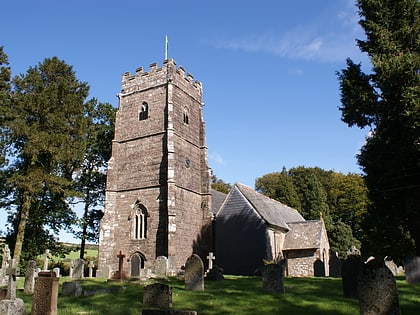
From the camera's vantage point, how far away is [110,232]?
26.0 m

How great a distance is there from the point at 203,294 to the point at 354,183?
139 feet

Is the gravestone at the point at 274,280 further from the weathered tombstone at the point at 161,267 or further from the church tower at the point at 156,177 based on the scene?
the church tower at the point at 156,177

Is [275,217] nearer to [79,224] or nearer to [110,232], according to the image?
[110,232]

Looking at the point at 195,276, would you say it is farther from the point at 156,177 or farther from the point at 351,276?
the point at 156,177

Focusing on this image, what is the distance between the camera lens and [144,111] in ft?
92.9

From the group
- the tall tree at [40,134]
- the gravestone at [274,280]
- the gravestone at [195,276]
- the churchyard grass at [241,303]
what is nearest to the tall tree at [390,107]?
the churchyard grass at [241,303]

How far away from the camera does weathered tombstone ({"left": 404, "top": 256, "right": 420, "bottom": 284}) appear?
13.6m

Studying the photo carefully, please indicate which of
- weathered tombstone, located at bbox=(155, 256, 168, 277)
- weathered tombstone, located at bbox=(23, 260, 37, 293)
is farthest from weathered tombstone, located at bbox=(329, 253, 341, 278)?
weathered tombstone, located at bbox=(23, 260, 37, 293)

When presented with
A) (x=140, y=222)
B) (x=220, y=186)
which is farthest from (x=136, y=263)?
(x=220, y=186)

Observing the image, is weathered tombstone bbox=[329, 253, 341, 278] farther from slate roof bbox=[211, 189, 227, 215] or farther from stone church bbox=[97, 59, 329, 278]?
slate roof bbox=[211, 189, 227, 215]

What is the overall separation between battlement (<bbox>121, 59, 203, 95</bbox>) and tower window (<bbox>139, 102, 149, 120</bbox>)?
1.42 metres

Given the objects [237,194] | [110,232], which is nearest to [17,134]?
[110,232]

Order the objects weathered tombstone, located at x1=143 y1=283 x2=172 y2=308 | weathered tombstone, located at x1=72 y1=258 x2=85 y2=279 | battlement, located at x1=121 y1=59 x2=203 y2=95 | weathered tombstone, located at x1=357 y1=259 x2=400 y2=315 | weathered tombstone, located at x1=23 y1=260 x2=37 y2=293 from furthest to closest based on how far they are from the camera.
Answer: battlement, located at x1=121 y1=59 x2=203 y2=95
weathered tombstone, located at x1=72 y1=258 x2=85 y2=279
weathered tombstone, located at x1=23 y1=260 x2=37 y2=293
weathered tombstone, located at x1=143 y1=283 x2=172 y2=308
weathered tombstone, located at x1=357 y1=259 x2=400 y2=315

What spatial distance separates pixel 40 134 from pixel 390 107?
2015 centimetres
